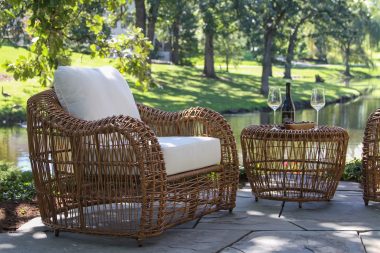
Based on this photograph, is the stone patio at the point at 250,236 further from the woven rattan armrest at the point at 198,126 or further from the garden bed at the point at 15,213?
the woven rattan armrest at the point at 198,126

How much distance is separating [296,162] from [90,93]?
1.47 metres

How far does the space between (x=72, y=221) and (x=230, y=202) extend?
1.03 metres

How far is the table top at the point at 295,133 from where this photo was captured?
411cm

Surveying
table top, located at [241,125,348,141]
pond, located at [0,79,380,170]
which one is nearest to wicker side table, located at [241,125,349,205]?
table top, located at [241,125,348,141]

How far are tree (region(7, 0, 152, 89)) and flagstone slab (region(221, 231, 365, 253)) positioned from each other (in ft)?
11.2

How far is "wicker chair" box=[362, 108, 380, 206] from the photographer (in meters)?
4.07

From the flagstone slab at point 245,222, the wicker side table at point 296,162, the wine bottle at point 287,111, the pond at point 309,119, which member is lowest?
the pond at point 309,119

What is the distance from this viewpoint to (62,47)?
22.7 ft

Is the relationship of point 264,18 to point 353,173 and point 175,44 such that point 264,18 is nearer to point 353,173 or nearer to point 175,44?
point 175,44

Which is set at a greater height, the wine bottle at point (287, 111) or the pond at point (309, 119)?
the wine bottle at point (287, 111)

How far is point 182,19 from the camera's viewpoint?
25922 mm

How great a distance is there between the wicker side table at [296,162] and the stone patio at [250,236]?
189mm

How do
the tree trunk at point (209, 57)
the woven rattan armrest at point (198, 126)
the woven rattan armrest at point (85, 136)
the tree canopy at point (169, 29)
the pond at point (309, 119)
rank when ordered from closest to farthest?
the woven rattan armrest at point (85, 136) < the woven rattan armrest at point (198, 126) < the tree canopy at point (169, 29) < the pond at point (309, 119) < the tree trunk at point (209, 57)

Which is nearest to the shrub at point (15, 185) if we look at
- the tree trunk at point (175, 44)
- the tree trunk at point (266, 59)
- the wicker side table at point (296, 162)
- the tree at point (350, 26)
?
the wicker side table at point (296, 162)
